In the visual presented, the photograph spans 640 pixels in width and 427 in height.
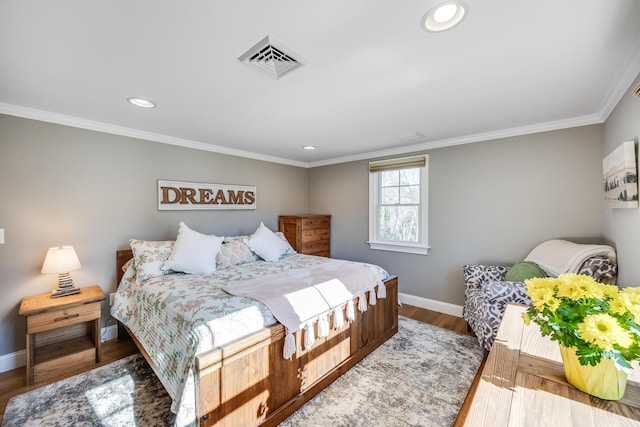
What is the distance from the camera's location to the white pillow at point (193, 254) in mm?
2662

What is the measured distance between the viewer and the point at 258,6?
1.20 metres

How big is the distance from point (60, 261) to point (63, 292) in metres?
0.33

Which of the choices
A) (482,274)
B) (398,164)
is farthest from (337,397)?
(398,164)

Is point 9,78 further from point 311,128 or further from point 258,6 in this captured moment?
point 311,128

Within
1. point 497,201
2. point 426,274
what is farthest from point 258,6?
point 426,274

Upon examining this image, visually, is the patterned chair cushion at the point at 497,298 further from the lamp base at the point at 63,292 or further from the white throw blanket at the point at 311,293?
the lamp base at the point at 63,292

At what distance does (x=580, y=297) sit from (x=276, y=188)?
13.5ft

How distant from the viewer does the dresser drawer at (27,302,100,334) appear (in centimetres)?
217

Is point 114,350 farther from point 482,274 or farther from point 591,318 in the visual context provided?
point 482,274

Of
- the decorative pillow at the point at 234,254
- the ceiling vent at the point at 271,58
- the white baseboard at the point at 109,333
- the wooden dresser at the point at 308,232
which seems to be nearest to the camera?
the ceiling vent at the point at 271,58

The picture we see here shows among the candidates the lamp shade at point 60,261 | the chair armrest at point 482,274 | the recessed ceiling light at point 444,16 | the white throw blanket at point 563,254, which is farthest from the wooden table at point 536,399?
the lamp shade at point 60,261

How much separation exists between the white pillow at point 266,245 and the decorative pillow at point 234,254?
8cm

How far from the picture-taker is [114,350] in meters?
2.68

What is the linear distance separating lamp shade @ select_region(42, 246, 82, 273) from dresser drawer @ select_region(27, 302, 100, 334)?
0.35m
